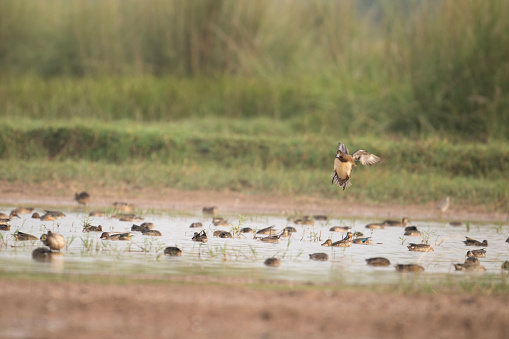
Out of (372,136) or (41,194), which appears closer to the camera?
(41,194)

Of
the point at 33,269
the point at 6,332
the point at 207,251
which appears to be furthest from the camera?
the point at 207,251

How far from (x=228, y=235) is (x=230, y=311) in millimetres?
3538

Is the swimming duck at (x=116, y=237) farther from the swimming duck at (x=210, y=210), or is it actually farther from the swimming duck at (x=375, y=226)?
the swimming duck at (x=375, y=226)

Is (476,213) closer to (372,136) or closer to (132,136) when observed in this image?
(372,136)

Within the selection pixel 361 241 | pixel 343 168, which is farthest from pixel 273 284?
pixel 361 241

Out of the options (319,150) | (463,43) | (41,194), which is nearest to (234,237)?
(41,194)

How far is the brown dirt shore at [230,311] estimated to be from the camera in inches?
182

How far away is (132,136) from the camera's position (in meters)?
13.7

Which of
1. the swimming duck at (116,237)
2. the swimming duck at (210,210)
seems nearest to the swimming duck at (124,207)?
the swimming duck at (210,210)

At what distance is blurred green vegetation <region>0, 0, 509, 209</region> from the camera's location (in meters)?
12.8

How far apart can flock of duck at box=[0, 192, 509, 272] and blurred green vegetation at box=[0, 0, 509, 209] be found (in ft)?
6.37

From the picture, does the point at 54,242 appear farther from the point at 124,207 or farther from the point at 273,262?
the point at 124,207

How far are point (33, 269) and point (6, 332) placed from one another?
75.2 inches

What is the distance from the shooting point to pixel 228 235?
8.55 metres
